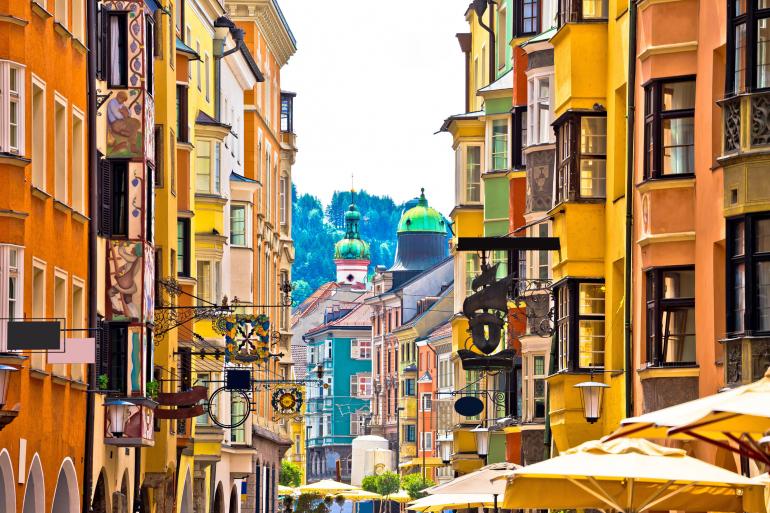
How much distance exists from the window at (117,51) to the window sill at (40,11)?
362 inches

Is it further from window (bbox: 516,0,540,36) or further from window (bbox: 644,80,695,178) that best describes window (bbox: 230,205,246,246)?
window (bbox: 644,80,695,178)

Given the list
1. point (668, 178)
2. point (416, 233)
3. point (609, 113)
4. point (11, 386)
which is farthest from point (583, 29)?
point (416, 233)

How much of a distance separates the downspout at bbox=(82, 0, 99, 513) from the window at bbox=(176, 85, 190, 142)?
15.9 m

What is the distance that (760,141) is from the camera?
29547 mm

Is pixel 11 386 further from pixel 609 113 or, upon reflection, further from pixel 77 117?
pixel 609 113

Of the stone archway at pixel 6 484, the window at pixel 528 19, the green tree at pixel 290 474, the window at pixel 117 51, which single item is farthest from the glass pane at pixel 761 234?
the green tree at pixel 290 474

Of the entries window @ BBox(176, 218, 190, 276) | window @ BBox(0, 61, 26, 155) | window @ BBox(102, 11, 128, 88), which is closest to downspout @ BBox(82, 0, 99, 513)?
window @ BBox(102, 11, 128, 88)

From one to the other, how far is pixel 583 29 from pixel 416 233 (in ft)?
510

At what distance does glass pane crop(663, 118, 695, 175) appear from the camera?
33.4 meters

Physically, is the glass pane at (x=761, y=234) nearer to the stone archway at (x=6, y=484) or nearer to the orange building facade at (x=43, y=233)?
the orange building facade at (x=43, y=233)

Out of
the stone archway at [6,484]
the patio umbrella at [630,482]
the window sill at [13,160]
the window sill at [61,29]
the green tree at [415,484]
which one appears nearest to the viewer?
the patio umbrella at [630,482]

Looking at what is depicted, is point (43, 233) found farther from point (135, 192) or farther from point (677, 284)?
point (677, 284)

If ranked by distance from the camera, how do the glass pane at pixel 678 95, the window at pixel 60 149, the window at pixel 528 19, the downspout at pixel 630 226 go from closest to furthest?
the glass pane at pixel 678 95 < the downspout at pixel 630 226 < the window at pixel 60 149 < the window at pixel 528 19

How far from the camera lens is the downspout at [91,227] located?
130 feet
